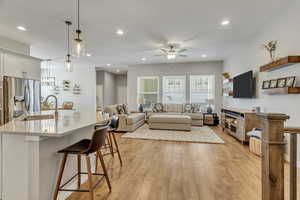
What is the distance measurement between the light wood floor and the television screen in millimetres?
1575

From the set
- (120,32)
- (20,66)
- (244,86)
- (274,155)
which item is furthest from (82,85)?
(274,155)

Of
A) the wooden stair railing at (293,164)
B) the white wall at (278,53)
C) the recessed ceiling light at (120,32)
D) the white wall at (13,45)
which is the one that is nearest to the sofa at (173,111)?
the white wall at (278,53)

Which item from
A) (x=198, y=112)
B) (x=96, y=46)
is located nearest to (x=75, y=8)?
(x=96, y=46)

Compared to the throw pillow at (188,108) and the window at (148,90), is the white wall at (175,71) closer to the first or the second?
the window at (148,90)

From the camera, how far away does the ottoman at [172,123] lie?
5.54 meters

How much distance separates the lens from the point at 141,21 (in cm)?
357

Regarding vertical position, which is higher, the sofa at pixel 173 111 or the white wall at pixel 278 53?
the white wall at pixel 278 53

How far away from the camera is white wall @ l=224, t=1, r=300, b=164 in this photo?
273cm

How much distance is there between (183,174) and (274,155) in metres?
1.62

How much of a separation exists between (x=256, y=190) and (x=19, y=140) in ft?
9.20

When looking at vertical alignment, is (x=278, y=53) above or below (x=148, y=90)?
above

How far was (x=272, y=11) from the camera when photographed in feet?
10.3

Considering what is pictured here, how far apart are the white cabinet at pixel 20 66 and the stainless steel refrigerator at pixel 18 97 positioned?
0.76ft

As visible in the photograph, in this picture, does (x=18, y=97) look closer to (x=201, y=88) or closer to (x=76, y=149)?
(x=76, y=149)
